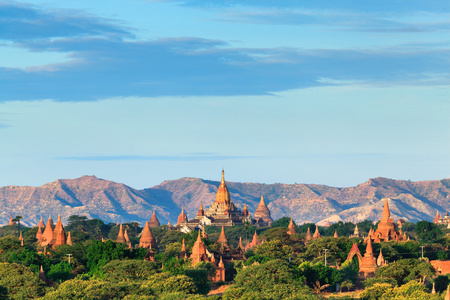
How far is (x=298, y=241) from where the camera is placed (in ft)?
616

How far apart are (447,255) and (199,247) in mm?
48114

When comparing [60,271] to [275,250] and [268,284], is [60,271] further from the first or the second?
[275,250]

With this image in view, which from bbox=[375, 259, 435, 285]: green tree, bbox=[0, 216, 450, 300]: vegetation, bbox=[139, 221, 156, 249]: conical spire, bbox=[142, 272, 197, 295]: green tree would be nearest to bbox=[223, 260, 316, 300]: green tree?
bbox=[0, 216, 450, 300]: vegetation

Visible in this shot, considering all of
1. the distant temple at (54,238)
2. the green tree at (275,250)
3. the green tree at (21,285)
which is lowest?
the green tree at (21,285)

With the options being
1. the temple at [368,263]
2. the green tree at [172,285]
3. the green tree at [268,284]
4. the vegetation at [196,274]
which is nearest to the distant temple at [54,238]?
the vegetation at [196,274]

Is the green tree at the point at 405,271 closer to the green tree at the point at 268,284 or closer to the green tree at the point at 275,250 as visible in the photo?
the green tree at the point at 268,284

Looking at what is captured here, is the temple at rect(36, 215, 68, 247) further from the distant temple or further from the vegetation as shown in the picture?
the vegetation

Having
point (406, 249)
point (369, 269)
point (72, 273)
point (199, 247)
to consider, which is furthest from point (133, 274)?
point (406, 249)

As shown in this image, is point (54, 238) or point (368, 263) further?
point (54, 238)

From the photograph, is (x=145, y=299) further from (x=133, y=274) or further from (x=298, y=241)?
(x=298, y=241)

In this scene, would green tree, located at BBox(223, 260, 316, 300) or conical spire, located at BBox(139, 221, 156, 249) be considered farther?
conical spire, located at BBox(139, 221, 156, 249)

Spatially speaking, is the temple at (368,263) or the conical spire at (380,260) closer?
the temple at (368,263)

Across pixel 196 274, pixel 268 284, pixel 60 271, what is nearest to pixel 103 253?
pixel 60 271

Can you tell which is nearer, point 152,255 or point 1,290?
point 1,290
